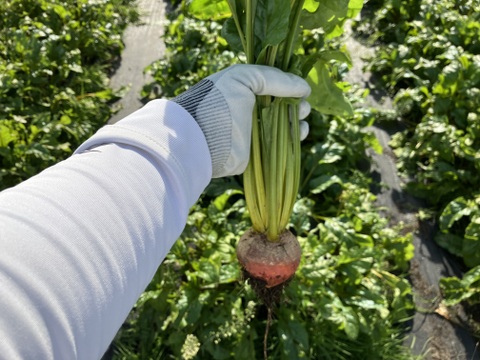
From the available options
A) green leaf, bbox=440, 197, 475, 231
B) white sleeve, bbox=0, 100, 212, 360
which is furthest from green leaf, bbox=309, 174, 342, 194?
white sleeve, bbox=0, 100, 212, 360

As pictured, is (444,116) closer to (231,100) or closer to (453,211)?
(453,211)

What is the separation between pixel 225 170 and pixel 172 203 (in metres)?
0.49

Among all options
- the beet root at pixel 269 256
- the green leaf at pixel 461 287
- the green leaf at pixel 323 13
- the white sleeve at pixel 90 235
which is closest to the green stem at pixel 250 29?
the green leaf at pixel 323 13

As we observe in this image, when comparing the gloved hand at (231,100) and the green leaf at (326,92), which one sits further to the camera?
the green leaf at (326,92)

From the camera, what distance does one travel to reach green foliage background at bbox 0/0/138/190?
10.3 feet

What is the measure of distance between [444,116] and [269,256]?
2074 millimetres

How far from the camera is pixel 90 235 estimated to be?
97cm

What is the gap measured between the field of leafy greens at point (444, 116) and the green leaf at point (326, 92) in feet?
4.26

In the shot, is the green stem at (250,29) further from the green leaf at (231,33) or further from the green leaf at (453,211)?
the green leaf at (453,211)

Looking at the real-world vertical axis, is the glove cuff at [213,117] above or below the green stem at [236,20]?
below

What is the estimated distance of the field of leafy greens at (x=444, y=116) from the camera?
276 centimetres

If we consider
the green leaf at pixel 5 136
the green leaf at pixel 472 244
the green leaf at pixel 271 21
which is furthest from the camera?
the green leaf at pixel 5 136

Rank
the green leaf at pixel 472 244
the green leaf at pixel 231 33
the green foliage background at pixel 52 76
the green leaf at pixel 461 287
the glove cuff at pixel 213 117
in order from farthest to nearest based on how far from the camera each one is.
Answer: the green foliage background at pixel 52 76, the green leaf at pixel 472 244, the green leaf at pixel 461 287, the green leaf at pixel 231 33, the glove cuff at pixel 213 117

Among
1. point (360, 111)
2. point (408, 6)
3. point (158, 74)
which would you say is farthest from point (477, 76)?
point (158, 74)
